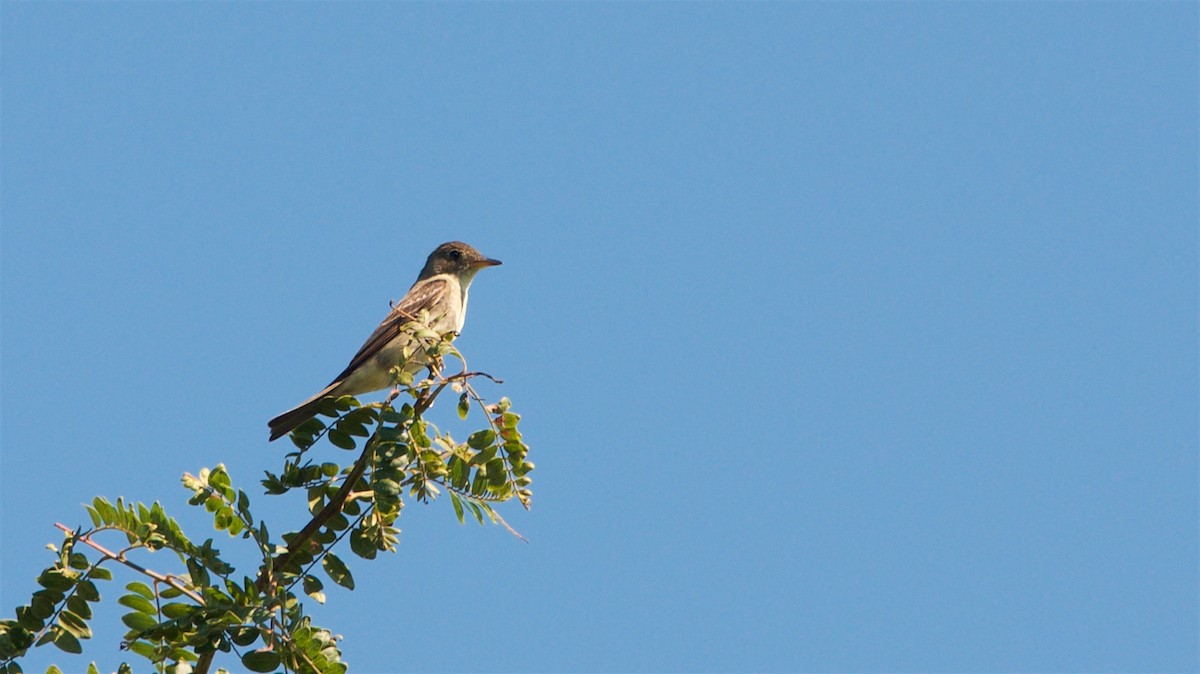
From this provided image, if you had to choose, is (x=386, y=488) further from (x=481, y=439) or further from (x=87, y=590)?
(x=87, y=590)

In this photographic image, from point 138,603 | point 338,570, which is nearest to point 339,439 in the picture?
point 338,570

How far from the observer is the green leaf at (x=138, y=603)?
3926 millimetres

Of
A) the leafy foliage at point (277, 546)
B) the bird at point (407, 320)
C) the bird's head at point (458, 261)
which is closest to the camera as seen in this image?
the leafy foliage at point (277, 546)

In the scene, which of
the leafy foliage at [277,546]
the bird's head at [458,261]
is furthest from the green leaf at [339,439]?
the bird's head at [458,261]

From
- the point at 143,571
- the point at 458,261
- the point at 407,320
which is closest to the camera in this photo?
the point at 143,571

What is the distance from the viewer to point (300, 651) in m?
3.78

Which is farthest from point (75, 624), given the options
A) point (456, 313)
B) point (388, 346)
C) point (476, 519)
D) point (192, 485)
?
point (456, 313)

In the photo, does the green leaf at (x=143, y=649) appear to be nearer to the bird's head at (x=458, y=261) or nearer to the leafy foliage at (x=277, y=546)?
the leafy foliage at (x=277, y=546)

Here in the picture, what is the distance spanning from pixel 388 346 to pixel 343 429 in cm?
307

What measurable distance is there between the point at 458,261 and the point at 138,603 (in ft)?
20.4

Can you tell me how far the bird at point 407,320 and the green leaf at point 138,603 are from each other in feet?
5.34

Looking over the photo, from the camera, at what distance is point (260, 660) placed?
3.83 m

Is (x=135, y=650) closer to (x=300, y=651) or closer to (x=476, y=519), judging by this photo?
(x=300, y=651)

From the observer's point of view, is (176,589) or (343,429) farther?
(343,429)
